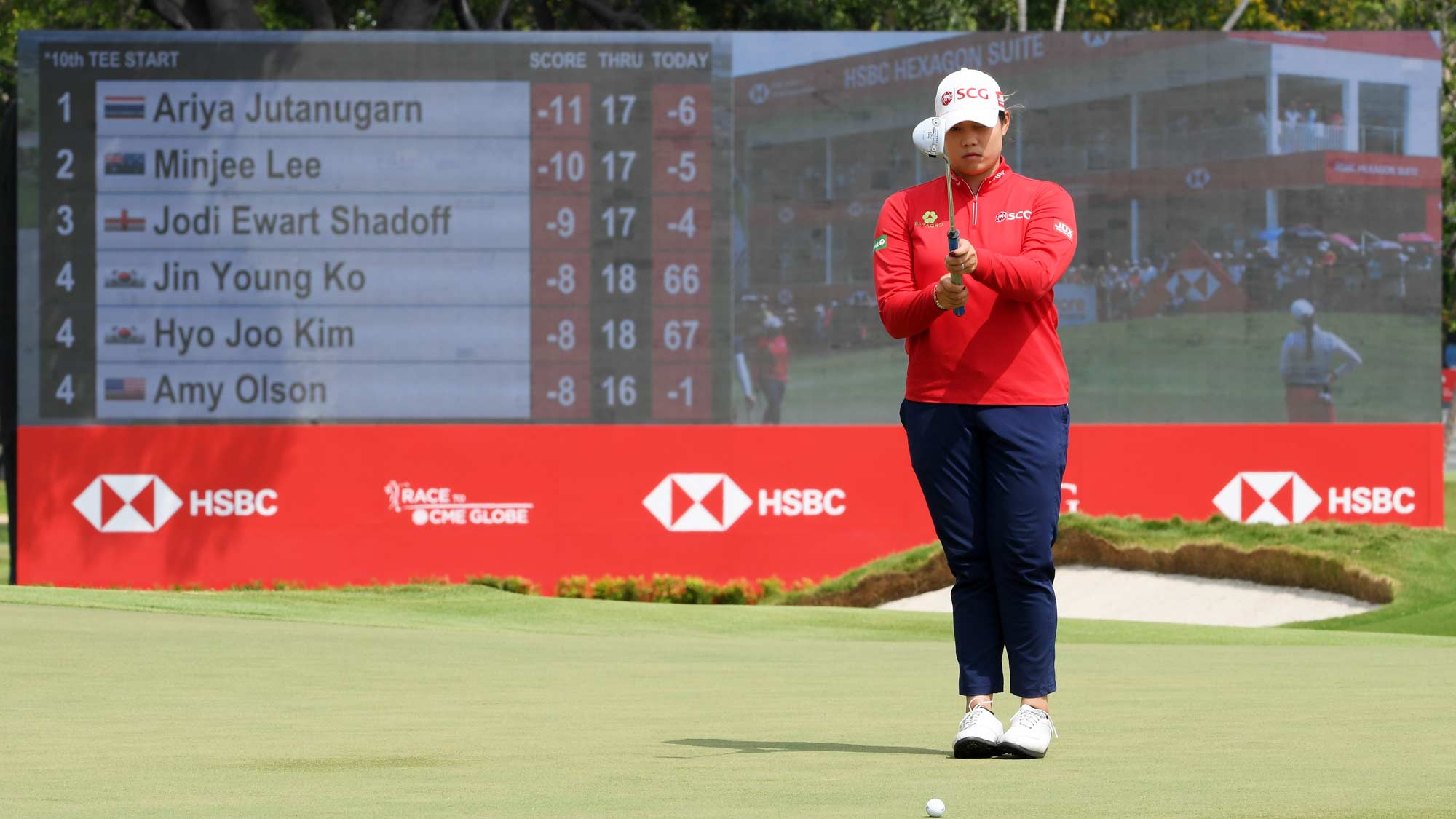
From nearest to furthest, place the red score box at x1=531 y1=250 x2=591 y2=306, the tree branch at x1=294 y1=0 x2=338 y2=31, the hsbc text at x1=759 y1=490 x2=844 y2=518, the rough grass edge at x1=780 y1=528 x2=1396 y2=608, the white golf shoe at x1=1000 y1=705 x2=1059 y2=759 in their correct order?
the white golf shoe at x1=1000 y1=705 x2=1059 y2=759, the rough grass edge at x1=780 y1=528 x2=1396 y2=608, the red score box at x1=531 y1=250 x2=591 y2=306, the hsbc text at x1=759 y1=490 x2=844 y2=518, the tree branch at x1=294 y1=0 x2=338 y2=31

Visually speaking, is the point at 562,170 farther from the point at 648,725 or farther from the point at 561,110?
the point at 648,725

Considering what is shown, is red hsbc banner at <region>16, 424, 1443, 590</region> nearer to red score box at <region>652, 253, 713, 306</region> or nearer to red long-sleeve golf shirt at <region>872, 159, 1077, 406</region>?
red score box at <region>652, 253, 713, 306</region>

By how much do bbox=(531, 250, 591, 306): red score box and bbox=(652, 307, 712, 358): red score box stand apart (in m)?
0.54

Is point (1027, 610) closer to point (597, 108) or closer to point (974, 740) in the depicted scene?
point (974, 740)

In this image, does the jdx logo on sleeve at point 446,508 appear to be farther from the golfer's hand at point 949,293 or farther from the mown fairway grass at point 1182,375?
the golfer's hand at point 949,293

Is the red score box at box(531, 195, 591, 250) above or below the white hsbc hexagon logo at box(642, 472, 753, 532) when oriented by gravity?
above

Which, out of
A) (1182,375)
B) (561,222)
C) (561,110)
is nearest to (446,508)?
(561,222)

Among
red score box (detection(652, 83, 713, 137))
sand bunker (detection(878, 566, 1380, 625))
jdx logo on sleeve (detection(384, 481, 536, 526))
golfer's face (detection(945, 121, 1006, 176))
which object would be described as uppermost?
red score box (detection(652, 83, 713, 137))

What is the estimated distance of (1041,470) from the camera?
471cm

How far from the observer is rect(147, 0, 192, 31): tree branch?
21.5 m

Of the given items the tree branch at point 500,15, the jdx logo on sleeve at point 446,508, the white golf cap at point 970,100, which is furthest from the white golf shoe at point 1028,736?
the tree branch at point 500,15

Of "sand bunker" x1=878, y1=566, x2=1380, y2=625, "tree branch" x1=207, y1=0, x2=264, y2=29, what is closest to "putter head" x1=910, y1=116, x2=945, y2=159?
"sand bunker" x1=878, y1=566, x2=1380, y2=625

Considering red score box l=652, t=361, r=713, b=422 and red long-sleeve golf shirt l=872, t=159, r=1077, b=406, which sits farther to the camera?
red score box l=652, t=361, r=713, b=422

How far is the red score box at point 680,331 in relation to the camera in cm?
1403
